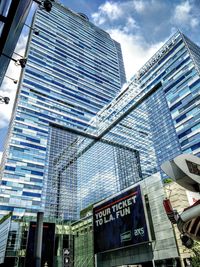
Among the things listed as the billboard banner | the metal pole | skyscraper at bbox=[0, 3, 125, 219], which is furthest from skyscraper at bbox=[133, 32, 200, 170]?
the metal pole

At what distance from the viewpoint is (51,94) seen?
370 ft

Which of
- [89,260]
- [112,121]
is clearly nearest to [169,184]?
[89,260]

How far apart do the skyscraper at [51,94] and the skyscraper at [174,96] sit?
1185 inches

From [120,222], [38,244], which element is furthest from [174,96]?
[38,244]

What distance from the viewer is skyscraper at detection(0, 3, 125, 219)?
82.1m

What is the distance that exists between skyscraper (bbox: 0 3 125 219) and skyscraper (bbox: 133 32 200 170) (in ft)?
98.7

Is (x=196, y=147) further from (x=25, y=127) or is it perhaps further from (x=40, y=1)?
(x=40, y=1)

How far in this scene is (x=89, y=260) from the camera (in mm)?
35688

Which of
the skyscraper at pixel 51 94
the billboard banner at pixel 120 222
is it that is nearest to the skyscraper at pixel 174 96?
the skyscraper at pixel 51 94

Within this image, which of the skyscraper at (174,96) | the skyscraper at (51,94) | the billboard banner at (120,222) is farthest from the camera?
the skyscraper at (51,94)

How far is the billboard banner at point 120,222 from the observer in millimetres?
25188

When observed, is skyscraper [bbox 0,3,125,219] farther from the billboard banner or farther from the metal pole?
the metal pole

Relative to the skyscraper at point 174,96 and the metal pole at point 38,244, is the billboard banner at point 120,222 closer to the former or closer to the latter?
the metal pole at point 38,244

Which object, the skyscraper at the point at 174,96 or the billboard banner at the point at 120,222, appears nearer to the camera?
the billboard banner at the point at 120,222
